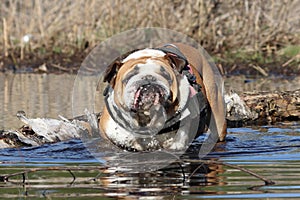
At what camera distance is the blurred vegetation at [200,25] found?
55.5 feet

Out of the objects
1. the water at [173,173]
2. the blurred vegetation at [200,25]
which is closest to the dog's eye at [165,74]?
the water at [173,173]

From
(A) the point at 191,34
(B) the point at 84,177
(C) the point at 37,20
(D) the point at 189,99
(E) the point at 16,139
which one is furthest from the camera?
(C) the point at 37,20

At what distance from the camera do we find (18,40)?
1830cm

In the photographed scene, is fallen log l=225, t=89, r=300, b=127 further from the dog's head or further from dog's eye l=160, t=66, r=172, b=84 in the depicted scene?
dog's eye l=160, t=66, r=172, b=84

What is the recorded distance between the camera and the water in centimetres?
499

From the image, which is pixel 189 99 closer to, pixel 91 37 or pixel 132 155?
pixel 132 155

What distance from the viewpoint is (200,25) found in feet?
55.9

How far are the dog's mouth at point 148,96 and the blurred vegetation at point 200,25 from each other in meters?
10.5

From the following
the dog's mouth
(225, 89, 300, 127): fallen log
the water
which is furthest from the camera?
(225, 89, 300, 127): fallen log

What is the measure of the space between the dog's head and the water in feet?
1.32

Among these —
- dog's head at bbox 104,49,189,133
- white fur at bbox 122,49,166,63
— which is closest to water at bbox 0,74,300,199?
dog's head at bbox 104,49,189,133

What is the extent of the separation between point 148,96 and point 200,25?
11170 millimetres

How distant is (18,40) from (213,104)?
11.2 meters

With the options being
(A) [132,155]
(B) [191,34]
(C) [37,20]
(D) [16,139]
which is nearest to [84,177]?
(A) [132,155]
